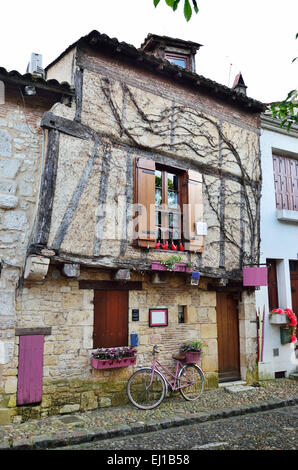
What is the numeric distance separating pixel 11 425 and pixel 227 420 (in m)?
3.09

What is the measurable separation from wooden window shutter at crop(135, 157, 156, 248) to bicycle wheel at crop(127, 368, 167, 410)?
2.15 meters

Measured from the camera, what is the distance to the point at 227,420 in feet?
18.7

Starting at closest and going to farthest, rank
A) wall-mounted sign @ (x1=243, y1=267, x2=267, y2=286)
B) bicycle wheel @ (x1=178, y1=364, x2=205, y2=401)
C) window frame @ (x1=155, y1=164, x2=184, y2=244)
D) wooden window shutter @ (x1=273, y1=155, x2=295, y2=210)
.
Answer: bicycle wheel @ (x1=178, y1=364, x2=205, y2=401)
window frame @ (x1=155, y1=164, x2=184, y2=244)
wall-mounted sign @ (x1=243, y1=267, x2=267, y2=286)
wooden window shutter @ (x1=273, y1=155, x2=295, y2=210)

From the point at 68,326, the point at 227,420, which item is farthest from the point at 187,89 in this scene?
the point at 227,420

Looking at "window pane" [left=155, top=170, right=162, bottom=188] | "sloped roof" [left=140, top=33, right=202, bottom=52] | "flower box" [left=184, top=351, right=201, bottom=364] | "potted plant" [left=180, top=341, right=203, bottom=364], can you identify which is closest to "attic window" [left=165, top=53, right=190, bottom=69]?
"sloped roof" [left=140, top=33, right=202, bottom=52]

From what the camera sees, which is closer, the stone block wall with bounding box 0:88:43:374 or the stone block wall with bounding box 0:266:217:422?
the stone block wall with bounding box 0:88:43:374

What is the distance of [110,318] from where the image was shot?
639cm

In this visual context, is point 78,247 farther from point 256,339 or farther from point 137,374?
point 256,339

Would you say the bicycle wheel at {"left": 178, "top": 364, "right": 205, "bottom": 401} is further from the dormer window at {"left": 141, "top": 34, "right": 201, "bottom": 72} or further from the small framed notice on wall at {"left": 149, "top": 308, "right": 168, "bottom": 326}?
the dormer window at {"left": 141, "top": 34, "right": 201, "bottom": 72}

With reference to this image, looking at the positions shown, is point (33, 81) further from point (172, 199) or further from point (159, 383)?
point (159, 383)

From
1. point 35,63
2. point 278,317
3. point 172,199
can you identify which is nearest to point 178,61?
point 35,63

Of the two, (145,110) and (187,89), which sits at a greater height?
(187,89)

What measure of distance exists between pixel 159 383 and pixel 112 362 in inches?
44.8

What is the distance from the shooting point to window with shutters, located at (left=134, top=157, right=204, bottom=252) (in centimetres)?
650
